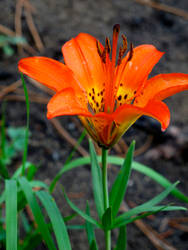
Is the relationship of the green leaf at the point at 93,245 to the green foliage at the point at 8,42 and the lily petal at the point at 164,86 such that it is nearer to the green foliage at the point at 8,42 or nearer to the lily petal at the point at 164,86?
the lily petal at the point at 164,86

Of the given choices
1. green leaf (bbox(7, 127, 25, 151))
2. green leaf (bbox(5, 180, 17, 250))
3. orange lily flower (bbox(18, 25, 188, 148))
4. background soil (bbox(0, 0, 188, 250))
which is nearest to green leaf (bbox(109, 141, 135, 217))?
orange lily flower (bbox(18, 25, 188, 148))

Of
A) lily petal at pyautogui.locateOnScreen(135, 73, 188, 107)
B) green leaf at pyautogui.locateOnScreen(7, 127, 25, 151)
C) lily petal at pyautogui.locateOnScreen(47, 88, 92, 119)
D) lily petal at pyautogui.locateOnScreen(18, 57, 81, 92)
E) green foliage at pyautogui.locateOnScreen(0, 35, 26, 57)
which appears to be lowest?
green leaf at pyautogui.locateOnScreen(7, 127, 25, 151)

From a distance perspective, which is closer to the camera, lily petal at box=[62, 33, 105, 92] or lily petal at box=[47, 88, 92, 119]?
lily petal at box=[47, 88, 92, 119]

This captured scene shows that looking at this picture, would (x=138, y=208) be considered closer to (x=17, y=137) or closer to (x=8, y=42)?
(x=17, y=137)

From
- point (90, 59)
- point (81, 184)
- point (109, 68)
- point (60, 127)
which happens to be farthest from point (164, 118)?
point (60, 127)

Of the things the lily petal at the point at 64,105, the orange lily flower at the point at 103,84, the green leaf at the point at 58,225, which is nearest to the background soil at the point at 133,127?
the green leaf at the point at 58,225

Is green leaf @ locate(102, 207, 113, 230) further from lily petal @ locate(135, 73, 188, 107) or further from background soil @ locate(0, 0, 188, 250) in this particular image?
background soil @ locate(0, 0, 188, 250)

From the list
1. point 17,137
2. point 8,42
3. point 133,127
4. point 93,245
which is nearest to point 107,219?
point 93,245
